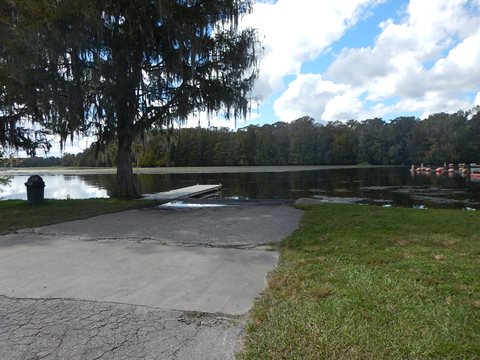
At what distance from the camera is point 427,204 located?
55.9 ft

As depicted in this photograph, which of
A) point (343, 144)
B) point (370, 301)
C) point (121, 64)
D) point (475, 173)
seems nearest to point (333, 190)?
point (121, 64)

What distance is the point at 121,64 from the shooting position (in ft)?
36.2

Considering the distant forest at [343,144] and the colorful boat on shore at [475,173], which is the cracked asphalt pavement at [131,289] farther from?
the distant forest at [343,144]

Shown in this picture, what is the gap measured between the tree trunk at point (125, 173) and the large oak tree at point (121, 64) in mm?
35

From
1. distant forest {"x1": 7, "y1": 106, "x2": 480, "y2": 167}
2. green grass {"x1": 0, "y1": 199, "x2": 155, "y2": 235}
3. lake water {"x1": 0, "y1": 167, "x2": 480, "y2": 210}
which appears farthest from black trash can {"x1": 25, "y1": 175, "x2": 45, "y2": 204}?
distant forest {"x1": 7, "y1": 106, "x2": 480, "y2": 167}

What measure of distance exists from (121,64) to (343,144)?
262 feet

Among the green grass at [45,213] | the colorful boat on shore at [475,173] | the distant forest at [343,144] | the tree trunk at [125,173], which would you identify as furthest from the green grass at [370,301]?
the distant forest at [343,144]

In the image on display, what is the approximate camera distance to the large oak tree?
9.95 meters

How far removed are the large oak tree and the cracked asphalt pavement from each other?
211 inches

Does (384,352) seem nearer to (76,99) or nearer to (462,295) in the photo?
(462,295)

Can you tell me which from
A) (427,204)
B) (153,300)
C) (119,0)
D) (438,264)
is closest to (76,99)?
(119,0)

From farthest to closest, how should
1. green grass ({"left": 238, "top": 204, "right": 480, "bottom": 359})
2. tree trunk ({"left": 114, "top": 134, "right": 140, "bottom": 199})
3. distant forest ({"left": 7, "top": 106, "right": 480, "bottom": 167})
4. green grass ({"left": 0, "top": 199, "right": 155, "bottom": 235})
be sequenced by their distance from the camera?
distant forest ({"left": 7, "top": 106, "right": 480, "bottom": 167}), tree trunk ({"left": 114, "top": 134, "right": 140, "bottom": 199}), green grass ({"left": 0, "top": 199, "right": 155, "bottom": 235}), green grass ({"left": 238, "top": 204, "right": 480, "bottom": 359})

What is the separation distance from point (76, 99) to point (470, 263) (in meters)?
10.3

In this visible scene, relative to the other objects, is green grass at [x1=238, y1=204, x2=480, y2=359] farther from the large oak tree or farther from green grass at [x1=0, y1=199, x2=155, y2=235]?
the large oak tree
